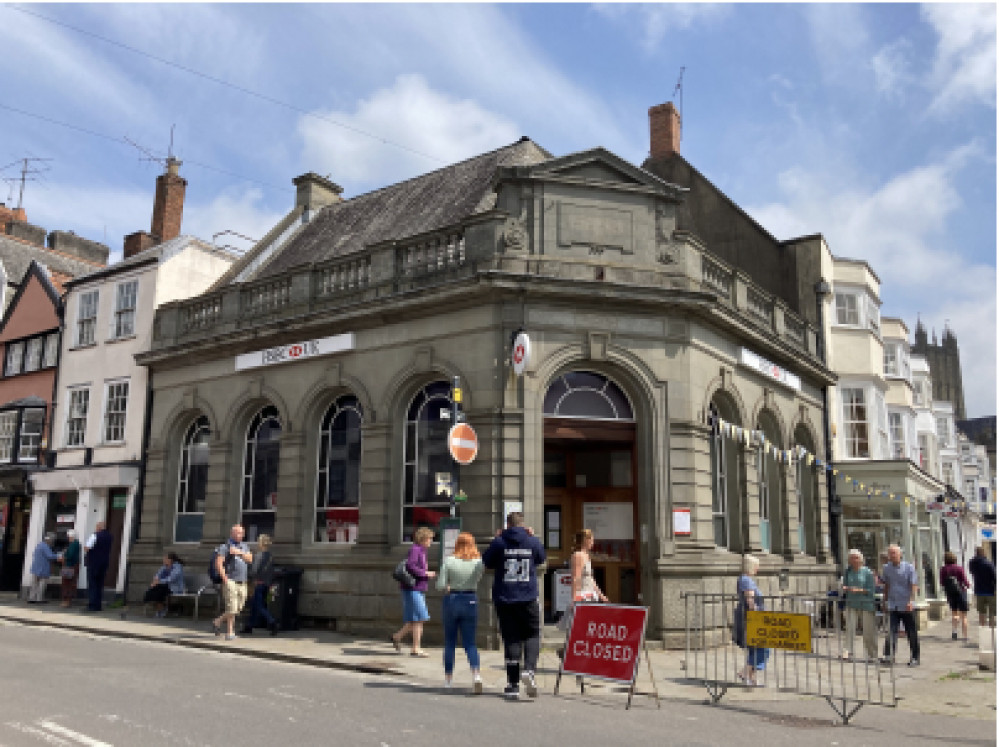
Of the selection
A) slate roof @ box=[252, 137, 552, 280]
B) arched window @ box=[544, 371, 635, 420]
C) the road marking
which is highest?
slate roof @ box=[252, 137, 552, 280]

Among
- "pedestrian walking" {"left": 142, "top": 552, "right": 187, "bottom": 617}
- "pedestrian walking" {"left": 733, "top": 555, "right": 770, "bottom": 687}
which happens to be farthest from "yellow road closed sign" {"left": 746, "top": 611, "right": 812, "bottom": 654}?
"pedestrian walking" {"left": 142, "top": 552, "right": 187, "bottom": 617}

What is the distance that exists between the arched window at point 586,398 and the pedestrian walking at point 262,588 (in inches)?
220

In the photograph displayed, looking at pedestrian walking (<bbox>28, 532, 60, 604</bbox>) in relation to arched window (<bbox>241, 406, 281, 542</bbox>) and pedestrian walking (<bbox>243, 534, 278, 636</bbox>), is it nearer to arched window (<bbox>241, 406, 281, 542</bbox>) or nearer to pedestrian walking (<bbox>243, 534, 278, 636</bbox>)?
arched window (<bbox>241, 406, 281, 542</bbox>)

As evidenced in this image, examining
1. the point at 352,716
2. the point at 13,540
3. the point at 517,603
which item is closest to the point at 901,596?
the point at 517,603

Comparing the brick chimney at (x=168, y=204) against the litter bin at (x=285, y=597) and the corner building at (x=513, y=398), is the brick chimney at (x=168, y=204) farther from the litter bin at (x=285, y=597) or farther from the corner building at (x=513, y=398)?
the litter bin at (x=285, y=597)

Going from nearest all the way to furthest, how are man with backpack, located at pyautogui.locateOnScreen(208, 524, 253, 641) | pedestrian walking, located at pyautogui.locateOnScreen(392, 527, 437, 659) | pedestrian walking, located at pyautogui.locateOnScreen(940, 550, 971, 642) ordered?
1. pedestrian walking, located at pyautogui.locateOnScreen(392, 527, 437, 659)
2. man with backpack, located at pyautogui.locateOnScreen(208, 524, 253, 641)
3. pedestrian walking, located at pyautogui.locateOnScreen(940, 550, 971, 642)

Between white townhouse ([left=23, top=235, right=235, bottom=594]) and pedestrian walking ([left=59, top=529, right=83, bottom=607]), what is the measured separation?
33 cm

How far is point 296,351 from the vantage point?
667 inches

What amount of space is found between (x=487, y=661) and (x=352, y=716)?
180 inches

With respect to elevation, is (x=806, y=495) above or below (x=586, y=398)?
below

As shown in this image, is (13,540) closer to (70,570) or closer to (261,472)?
(70,570)

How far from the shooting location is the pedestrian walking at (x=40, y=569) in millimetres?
19969

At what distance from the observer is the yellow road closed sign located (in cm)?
908

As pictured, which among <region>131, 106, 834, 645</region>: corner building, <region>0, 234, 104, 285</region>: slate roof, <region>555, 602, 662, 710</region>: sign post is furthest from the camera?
<region>0, 234, 104, 285</region>: slate roof
